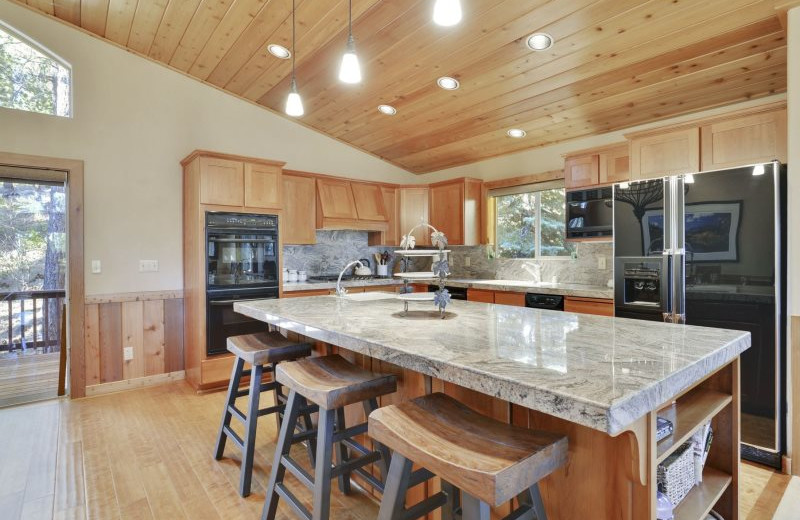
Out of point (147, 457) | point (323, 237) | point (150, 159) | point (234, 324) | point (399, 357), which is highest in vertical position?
point (150, 159)

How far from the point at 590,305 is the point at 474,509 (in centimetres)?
283

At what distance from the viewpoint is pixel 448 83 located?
3.54 m

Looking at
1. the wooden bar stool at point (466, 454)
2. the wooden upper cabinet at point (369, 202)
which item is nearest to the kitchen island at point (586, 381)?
the wooden bar stool at point (466, 454)

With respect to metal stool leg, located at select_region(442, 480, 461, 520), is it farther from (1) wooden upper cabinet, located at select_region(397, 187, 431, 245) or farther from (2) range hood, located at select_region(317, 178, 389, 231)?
(1) wooden upper cabinet, located at select_region(397, 187, 431, 245)

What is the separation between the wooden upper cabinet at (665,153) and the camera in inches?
116

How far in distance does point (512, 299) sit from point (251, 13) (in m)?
3.25

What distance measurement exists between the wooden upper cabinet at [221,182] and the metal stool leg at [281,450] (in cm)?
247

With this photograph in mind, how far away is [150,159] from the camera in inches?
157

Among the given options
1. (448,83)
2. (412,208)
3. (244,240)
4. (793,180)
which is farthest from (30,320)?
(793,180)

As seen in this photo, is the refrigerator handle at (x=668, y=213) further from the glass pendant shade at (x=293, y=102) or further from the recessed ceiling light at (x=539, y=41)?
the glass pendant shade at (x=293, y=102)

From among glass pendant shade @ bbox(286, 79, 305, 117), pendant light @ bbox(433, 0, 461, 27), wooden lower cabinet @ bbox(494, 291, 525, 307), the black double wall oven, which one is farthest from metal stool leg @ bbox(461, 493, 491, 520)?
the black double wall oven

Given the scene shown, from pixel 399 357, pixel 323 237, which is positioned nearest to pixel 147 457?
pixel 399 357

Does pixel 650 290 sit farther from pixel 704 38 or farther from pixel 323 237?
pixel 323 237

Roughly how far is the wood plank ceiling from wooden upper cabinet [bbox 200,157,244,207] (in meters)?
0.95
